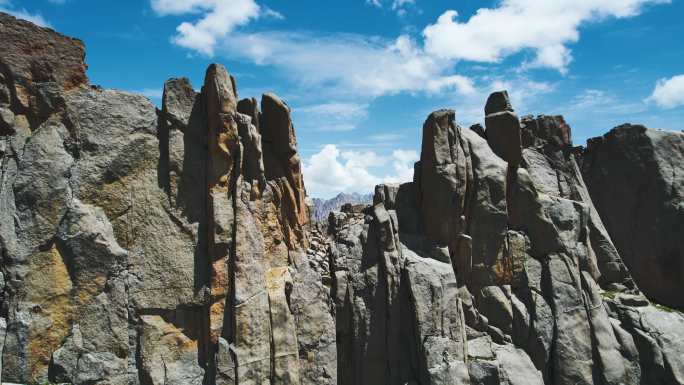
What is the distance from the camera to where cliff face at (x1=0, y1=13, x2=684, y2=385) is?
19562mm

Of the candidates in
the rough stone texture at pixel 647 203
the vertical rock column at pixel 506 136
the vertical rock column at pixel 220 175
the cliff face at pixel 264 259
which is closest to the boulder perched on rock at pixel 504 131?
the vertical rock column at pixel 506 136

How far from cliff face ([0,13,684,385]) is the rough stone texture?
3734 mm

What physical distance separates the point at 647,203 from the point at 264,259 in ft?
92.0

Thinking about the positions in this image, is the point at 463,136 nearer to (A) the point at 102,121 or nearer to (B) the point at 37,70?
(A) the point at 102,121

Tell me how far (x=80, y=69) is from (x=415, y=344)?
20.1 meters

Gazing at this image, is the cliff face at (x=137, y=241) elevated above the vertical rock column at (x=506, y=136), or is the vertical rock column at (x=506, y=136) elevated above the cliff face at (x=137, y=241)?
the vertical rock column at (x=506, y=136)

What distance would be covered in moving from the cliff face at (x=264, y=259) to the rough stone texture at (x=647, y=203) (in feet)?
12.3

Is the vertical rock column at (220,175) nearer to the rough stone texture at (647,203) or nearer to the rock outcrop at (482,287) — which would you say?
the rock outcrop at (482,287)

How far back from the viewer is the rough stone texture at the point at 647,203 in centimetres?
3294

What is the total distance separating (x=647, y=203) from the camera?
3419 centimetres

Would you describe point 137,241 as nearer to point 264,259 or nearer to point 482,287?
point 264,259

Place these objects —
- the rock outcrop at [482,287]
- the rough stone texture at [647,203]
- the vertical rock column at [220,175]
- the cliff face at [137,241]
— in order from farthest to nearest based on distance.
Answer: the rough stone texture at [647,203] → the rock outcrop at [482,287] → the vertical rock column at [220,175] → the cliff face at [137,241]

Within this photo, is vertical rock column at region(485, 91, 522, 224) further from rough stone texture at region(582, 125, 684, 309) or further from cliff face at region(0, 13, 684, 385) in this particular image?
rough stone texture at region(582, 125, 684, 309)

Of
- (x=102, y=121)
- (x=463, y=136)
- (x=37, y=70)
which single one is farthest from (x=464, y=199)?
(x=37, y=70)
